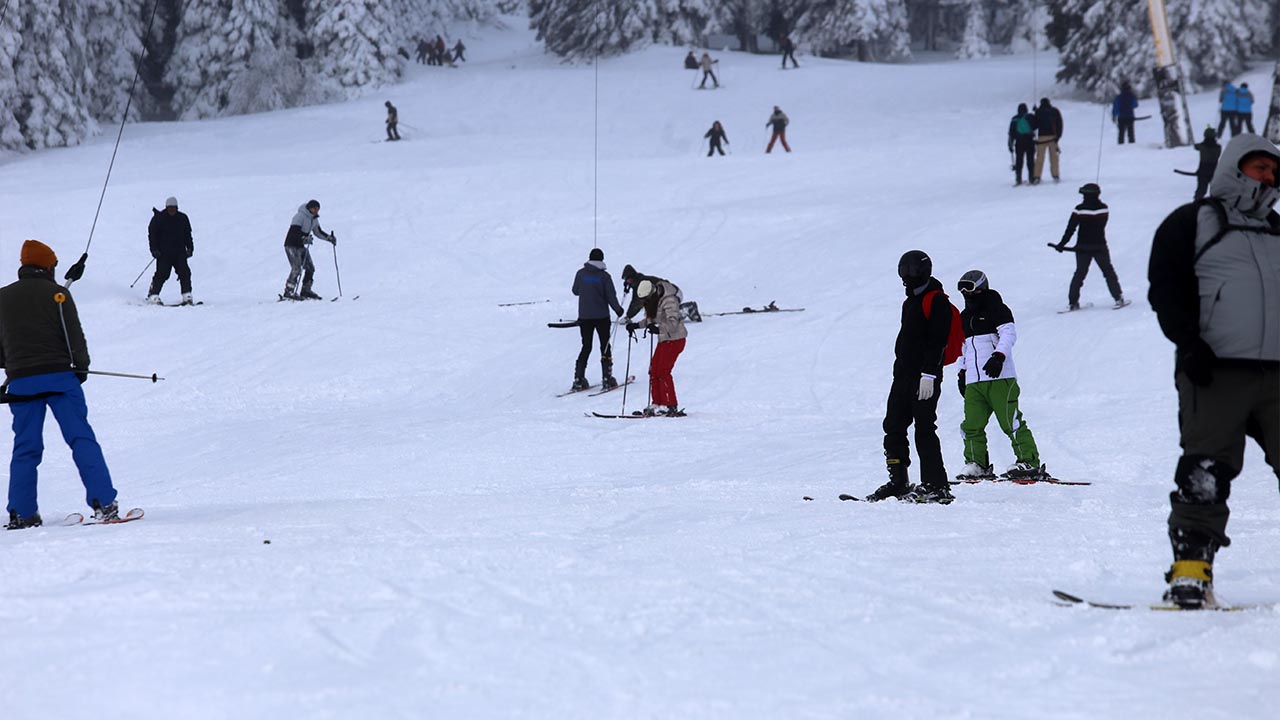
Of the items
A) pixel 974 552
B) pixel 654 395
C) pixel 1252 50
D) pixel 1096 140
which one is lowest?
pixel 654 395

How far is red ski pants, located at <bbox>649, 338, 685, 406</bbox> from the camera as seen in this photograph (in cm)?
1302

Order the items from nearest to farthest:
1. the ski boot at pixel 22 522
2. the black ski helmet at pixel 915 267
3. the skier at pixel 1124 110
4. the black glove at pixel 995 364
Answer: the black ski helmet at pixel 915 267, the ski boot at pixel 22 522, the black glove at pixel 995 364, the skier at pixel 1124 110

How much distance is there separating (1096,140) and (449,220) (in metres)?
15.7

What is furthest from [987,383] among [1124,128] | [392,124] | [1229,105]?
[392,124]

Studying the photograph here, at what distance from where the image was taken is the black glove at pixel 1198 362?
4.35 m

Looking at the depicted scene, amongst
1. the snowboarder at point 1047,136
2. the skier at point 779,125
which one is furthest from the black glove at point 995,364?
the skier at point 779,125

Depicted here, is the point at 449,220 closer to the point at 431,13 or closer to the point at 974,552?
the point at 974,552

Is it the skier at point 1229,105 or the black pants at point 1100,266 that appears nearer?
the black pants at point 1100,266

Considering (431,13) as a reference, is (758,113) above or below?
below

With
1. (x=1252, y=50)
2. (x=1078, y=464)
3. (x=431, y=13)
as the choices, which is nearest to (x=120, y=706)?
(x=1078, y=464)

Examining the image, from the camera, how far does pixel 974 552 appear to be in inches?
224

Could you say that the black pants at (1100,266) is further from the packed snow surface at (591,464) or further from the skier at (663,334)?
the skier at (663,334)

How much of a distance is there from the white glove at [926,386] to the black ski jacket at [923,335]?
0.04m

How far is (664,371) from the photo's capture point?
42.8 ft
